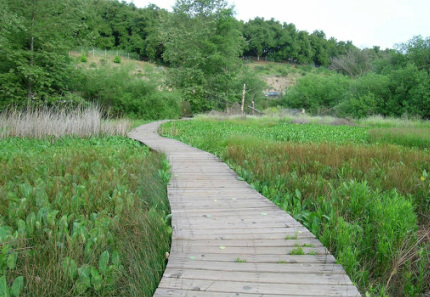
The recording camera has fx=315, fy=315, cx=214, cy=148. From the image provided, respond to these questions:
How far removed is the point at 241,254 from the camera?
2.32 metres

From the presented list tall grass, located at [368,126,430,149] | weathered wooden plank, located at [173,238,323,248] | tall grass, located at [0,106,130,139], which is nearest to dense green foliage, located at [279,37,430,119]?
tall grass, located at [368,126,430,149]

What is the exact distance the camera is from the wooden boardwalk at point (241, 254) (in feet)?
6.13

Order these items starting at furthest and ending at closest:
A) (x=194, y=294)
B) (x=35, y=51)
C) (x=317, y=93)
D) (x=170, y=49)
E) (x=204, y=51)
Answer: (x=317, y=93) → (x=170, y=49) → (x=204, y=51) → (x=35, y=51) → (x=194, y=294)

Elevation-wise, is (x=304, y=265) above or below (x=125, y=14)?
below

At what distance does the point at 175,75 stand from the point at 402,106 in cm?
2198

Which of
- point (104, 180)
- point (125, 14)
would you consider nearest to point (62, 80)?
point (104, 180)

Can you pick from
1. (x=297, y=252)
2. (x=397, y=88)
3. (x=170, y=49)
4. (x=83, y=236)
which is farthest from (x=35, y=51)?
(x=397, y=88)

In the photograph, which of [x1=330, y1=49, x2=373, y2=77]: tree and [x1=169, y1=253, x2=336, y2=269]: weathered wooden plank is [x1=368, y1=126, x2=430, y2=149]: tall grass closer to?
[x1=169, y1=253, x2=336, y2=269]: weathered wooden plank

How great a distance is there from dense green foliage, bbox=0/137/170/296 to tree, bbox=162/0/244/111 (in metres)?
29.5

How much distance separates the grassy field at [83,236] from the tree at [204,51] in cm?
2939

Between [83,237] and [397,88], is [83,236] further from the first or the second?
[397,88]

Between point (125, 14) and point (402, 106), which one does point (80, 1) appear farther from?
point (125, 14)

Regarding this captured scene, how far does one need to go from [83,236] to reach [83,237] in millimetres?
12

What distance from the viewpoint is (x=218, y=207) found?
3420mm
